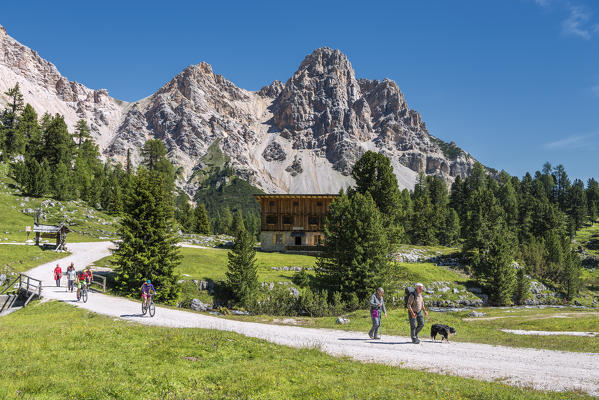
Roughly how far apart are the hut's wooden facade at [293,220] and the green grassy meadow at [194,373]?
62.4 meters

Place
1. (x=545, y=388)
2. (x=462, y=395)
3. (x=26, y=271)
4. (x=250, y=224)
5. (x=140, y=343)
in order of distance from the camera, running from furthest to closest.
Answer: (x=250, y=224), (x=26, y=271), (x=140, y=343), (x=545, y=388), (x=462, y=395)

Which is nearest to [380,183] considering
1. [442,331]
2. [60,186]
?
[442,331]

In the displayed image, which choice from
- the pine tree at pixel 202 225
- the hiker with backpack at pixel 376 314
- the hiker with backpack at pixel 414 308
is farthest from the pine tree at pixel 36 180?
the hiker with backpack at pixel 414 308

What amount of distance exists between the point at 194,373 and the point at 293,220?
67902 mm

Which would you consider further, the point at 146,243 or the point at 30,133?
the point at 30,133

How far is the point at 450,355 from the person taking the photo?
52.8ft

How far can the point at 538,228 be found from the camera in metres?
126

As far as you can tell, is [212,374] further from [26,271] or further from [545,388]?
[26,271]

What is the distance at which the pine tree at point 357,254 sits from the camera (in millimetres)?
42250

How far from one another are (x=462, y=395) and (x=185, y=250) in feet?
187

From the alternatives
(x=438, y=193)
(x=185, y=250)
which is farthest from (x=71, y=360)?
(x=438, y=193)

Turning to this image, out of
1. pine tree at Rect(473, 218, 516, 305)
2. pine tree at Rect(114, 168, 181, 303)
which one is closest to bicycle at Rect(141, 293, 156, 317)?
pine tree at Rect(114, 168, 181, 303)

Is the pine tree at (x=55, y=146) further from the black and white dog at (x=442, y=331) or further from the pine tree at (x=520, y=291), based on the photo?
the pine tree at (x=520, y=291)

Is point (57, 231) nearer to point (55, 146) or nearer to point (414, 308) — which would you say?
point (414, 308)
